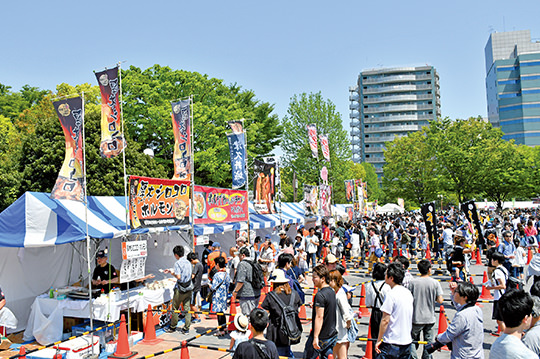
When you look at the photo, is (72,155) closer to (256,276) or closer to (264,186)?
(256,276)

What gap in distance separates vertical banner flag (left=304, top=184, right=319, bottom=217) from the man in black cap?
13.0 metres

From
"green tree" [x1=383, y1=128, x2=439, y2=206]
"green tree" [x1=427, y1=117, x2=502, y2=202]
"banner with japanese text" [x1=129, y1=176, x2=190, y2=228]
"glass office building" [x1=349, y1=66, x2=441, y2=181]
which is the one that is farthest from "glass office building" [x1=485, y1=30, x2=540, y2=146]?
"banner with japanese text" [x1=129, y1=176, x2=190, y2=228]

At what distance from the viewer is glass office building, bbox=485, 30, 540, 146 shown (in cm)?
10350

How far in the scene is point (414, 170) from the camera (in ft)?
136

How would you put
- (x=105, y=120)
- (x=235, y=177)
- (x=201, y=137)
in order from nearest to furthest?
(x=105, y=120) < (x=235, y=177) < (x=201, y=137)

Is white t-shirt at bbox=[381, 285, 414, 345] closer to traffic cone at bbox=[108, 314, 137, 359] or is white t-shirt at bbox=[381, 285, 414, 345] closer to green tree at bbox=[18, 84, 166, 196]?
traffic cone at bbox=[108, 314, 137, 359]

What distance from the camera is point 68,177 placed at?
816cm

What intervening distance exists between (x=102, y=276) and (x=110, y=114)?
12.2ft

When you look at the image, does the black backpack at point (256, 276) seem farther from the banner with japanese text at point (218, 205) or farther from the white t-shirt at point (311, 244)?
the white t-shirt at point (311, 244)

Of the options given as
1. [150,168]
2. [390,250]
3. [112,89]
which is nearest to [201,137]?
[150,168]

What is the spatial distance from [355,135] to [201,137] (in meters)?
90.3

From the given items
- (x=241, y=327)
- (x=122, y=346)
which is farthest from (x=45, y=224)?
(x=241, y=327)

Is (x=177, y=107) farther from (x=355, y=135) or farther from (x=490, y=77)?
(x=490, y=77)

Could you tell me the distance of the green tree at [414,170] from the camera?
40.6 meters
